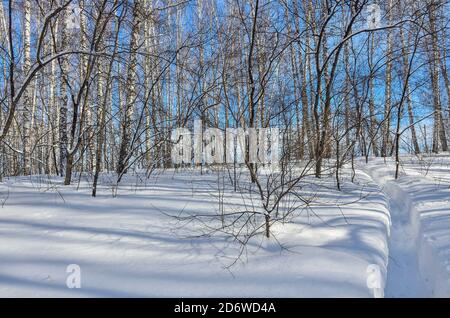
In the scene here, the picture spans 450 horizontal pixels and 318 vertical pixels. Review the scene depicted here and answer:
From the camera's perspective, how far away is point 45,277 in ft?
6.00

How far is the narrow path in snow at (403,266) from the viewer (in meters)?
2.08

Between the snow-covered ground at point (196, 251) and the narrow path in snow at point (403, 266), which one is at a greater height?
the snow-covered ground at point (196, 251)

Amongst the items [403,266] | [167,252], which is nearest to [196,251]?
[167,252]

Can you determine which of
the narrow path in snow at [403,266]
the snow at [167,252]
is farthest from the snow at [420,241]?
the snow at [167,252]

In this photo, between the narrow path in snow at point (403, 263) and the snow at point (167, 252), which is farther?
the narrow path in snow at point (403, 263)

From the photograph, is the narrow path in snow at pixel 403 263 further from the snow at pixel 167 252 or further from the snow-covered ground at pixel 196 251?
the snow at pixel 167 252

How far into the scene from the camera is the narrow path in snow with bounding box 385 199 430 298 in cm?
208

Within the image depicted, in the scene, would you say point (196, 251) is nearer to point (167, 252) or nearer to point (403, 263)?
point (167, 252)

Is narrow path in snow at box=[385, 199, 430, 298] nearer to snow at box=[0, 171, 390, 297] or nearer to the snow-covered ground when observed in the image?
the snow-covered ground

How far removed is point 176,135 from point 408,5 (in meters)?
5.35

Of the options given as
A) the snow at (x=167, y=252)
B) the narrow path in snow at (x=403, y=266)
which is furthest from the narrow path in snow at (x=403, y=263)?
the snow at (x=167, y=252)

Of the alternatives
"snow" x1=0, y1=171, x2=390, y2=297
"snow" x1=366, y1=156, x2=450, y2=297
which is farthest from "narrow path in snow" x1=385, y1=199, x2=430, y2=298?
"snow" x1=0, y1=171, x2=390, y2=297
